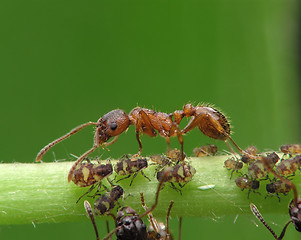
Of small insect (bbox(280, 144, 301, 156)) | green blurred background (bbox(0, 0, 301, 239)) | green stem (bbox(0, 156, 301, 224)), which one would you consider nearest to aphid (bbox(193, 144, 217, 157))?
green stem (bbox(0, 156, 301, 224))

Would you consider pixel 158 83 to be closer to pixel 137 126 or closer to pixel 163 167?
pixel 137 126

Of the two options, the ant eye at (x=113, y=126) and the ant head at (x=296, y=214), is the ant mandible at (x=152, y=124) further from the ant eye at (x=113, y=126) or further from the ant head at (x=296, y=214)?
the ant head at (x=296, y=214)

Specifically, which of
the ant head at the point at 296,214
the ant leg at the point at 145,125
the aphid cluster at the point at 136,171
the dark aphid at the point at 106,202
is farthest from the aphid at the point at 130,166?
the ant head at the point at 296,214

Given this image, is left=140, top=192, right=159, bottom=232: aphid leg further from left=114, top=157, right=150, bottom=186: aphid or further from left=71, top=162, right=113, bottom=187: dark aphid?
left=71, top=162, right=113, bottom=187: dark aphid

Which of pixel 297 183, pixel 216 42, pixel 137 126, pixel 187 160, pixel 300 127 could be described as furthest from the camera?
pixel 300 127

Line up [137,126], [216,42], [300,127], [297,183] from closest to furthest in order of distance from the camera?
[297,183] → [137,126] → [216,42] → [300,127]

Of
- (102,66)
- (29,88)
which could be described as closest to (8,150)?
(29,88)

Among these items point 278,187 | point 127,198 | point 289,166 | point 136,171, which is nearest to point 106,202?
point 127,198
